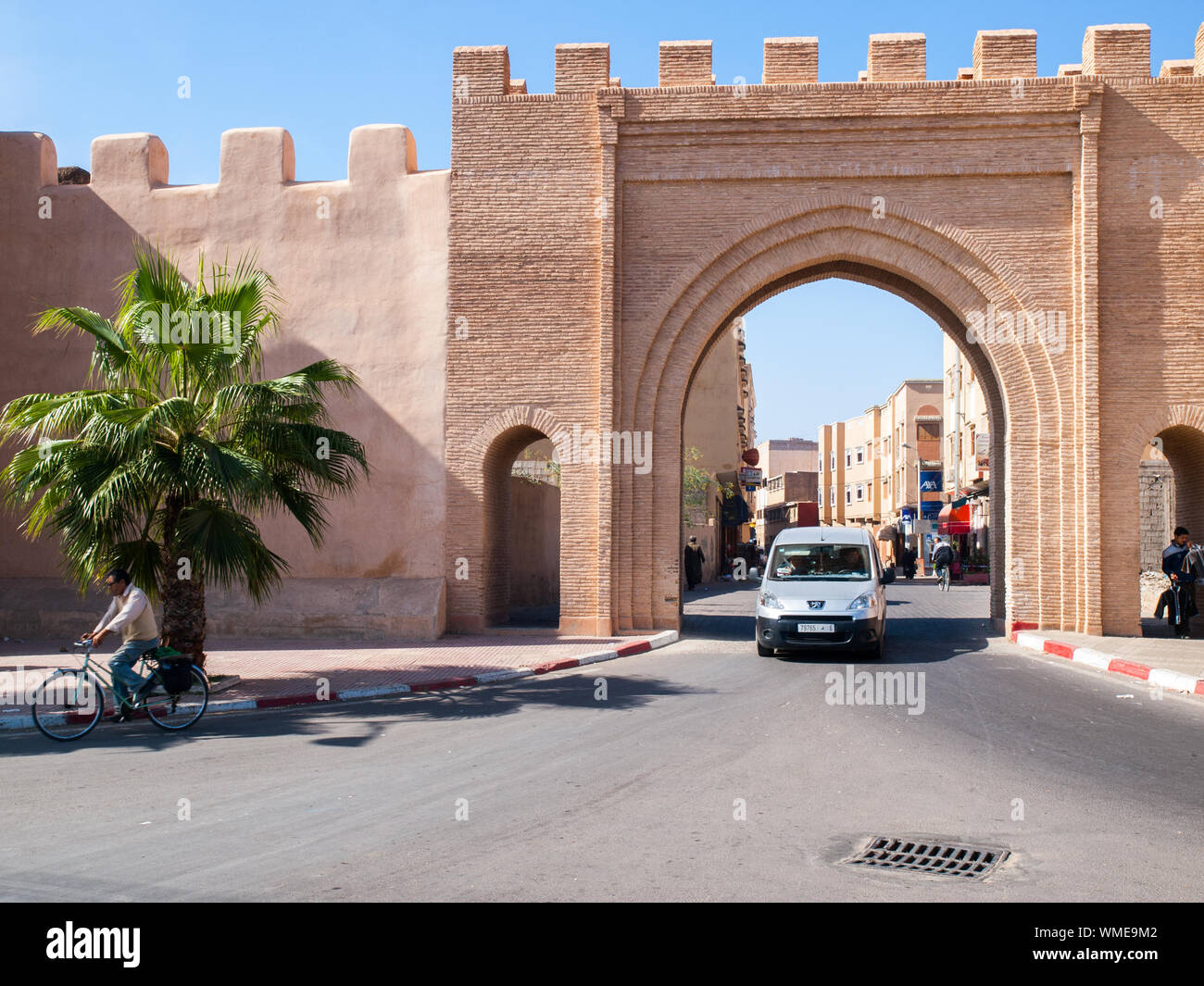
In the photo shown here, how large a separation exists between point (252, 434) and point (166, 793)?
20.0 feet

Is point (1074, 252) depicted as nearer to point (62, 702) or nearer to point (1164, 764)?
point (1164, 764)

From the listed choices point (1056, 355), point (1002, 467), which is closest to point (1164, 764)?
point (1056, 355)

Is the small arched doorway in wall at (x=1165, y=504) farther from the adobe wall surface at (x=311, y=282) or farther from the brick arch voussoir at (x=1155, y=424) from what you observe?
the adobe wall surface at (x=311, y=282)

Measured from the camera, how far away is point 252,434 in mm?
12492

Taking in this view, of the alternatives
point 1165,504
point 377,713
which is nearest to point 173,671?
point 377,713

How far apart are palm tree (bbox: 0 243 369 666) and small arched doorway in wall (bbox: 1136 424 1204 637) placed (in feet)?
44.6

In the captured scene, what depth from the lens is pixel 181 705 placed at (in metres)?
10.5

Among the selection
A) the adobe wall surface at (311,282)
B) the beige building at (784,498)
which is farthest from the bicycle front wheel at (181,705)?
the beige building at (784,498)

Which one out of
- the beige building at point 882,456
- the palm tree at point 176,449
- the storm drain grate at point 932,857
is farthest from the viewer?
the beige building at point 882,456

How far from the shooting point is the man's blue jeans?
33.7 ft

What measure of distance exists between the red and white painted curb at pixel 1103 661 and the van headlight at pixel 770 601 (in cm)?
427

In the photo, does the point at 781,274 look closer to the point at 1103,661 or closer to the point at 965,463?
the point at 1103,661

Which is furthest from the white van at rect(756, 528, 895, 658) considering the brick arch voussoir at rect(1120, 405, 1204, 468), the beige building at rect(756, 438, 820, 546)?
the beige building at rect(756, 438, 820, 546)

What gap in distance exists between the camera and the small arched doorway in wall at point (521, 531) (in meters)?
19.3
